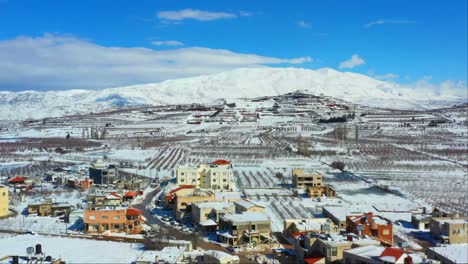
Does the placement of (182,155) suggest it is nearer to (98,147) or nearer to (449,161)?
(98,147)

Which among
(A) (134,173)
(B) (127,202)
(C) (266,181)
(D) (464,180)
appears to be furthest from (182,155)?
(D) (464,180)

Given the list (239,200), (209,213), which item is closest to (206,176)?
(239,200)

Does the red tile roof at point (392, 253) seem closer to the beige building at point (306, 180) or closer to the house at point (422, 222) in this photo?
the house at point (422, 222)

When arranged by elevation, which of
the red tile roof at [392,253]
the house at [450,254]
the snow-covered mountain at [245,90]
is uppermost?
the snow-covered mountain at [245,90]

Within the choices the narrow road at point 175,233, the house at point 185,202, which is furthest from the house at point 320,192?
the narrow road at point 175,233

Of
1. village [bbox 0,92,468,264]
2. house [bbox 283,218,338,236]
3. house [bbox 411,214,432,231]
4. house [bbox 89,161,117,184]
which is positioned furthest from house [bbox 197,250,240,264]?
house [bbox 89,161,117,184]

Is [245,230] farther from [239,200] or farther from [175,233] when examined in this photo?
[239,200]
